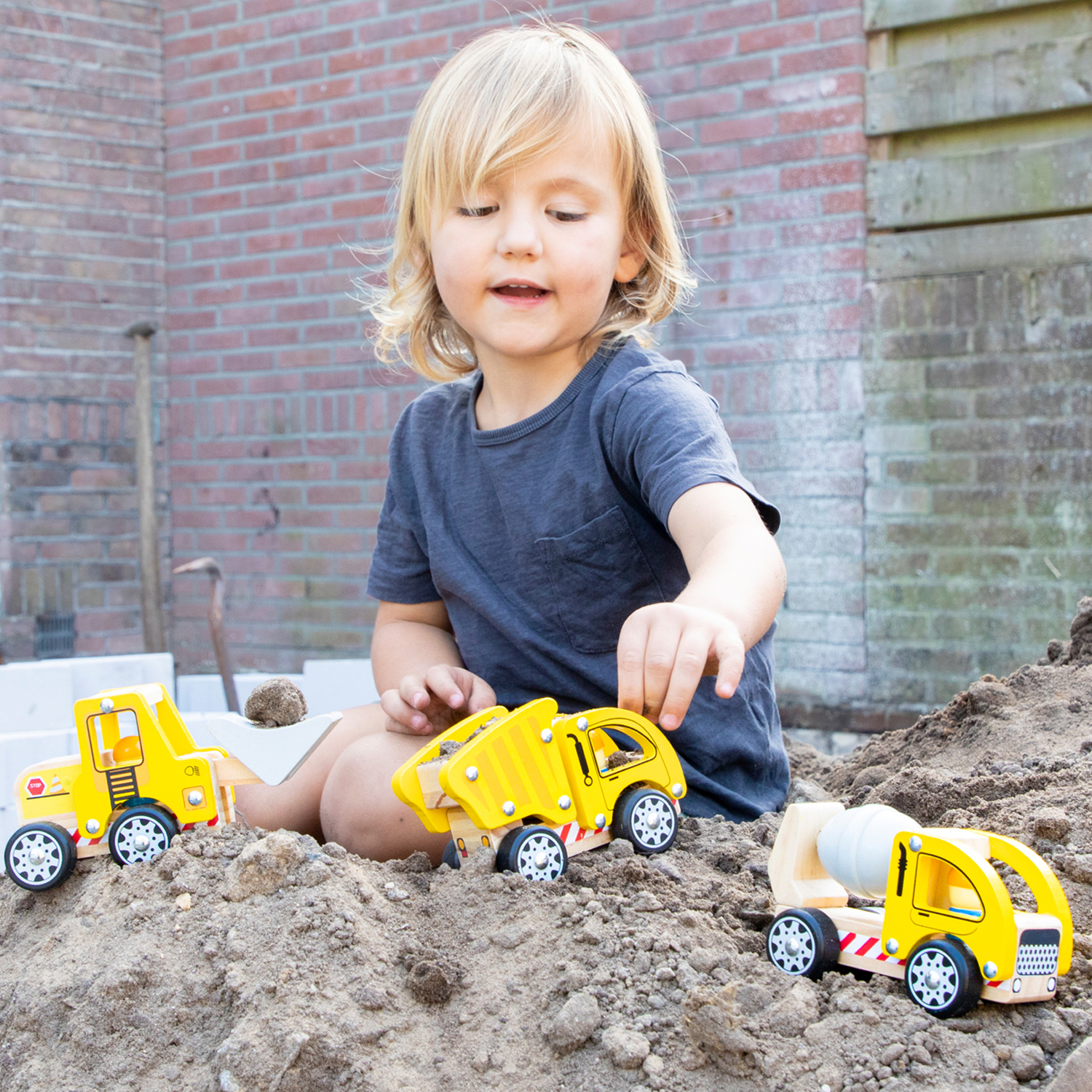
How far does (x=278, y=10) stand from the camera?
4.97 meters

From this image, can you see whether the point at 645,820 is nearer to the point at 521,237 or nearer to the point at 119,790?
the point at 119,790

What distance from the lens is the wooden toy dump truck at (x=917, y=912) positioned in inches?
40.7

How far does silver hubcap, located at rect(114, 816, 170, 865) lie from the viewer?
1419 millimetres

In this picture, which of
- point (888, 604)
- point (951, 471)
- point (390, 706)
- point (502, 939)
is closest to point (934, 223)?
point (951, 471)

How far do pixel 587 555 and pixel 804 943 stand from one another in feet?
3.01

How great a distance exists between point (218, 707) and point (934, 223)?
8.94ft

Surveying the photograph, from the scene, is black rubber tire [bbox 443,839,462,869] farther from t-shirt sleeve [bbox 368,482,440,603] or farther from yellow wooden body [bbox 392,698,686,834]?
t-shirt sleeve [bbox 368,482,440,603]

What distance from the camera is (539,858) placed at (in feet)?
4.39

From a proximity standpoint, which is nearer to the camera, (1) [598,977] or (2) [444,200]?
(1) [598,977]

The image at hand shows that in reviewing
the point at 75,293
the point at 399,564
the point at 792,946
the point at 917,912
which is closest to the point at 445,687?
the point at 399,564

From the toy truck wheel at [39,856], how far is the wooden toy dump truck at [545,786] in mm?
408

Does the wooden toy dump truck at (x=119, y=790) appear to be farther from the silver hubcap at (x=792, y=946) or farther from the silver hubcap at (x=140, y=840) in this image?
the silver hubcap at (x=792, y=946)

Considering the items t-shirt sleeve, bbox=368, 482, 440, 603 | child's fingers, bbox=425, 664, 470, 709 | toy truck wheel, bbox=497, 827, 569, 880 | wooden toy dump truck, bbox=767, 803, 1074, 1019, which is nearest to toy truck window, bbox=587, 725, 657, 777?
toy truck wheel, bbox=497, 827, 569, 880

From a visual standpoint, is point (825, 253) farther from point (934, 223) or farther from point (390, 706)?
point (390, 706)
